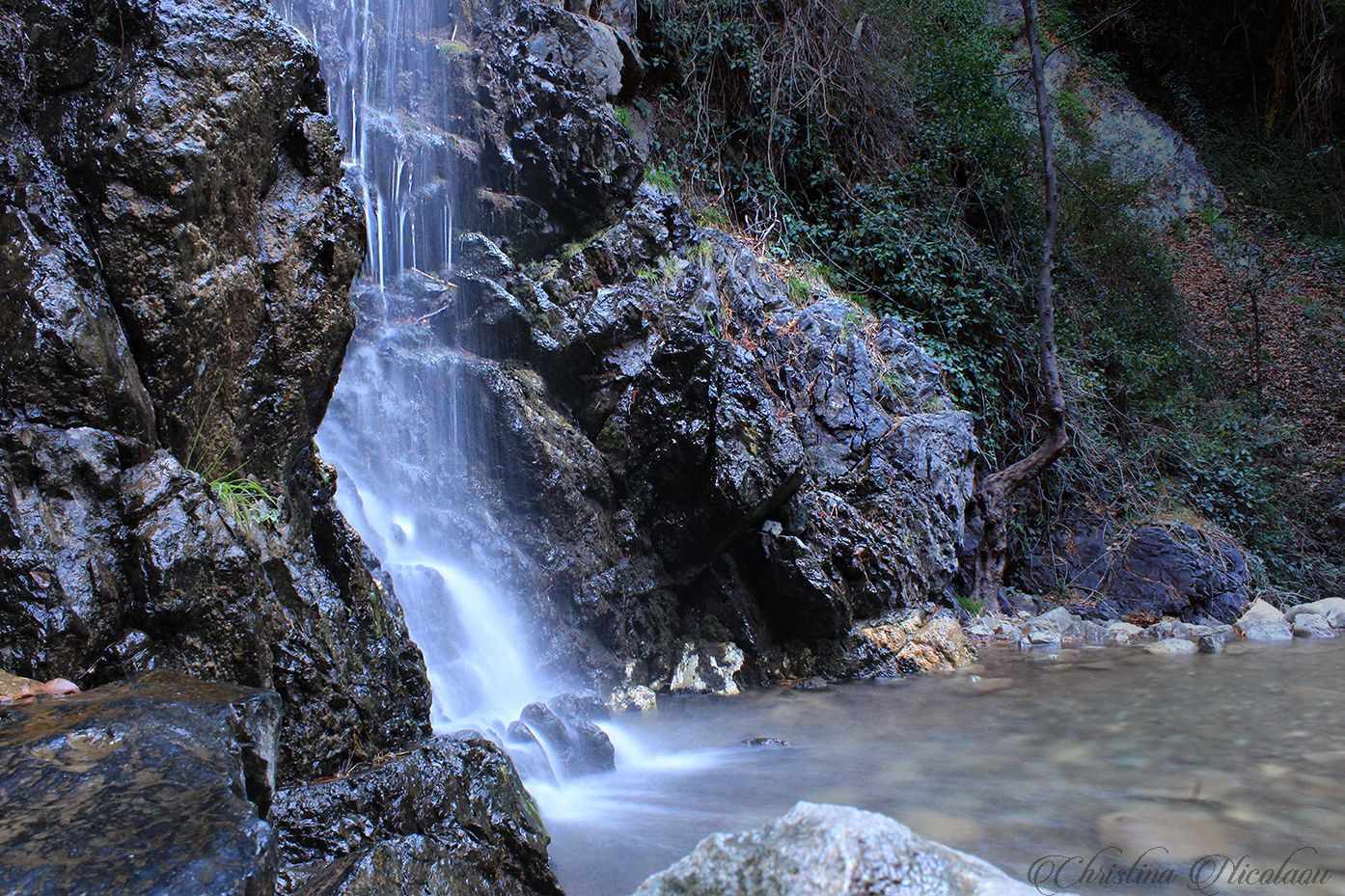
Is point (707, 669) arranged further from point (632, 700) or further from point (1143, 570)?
point (1143, 570)

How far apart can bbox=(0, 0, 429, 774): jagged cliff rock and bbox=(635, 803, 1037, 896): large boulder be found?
67.7 inches

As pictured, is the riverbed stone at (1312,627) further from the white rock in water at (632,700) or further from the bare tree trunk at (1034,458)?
the white rock in water at (632,700)

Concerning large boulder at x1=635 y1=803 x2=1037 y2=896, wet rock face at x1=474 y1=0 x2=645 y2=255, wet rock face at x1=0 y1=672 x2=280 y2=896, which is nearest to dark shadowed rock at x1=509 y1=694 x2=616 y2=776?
wet rock face at x1=0 y1=672 x2=280 y2=896

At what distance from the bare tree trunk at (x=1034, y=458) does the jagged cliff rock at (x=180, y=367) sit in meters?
6.56

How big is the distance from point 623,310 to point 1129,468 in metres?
7.01

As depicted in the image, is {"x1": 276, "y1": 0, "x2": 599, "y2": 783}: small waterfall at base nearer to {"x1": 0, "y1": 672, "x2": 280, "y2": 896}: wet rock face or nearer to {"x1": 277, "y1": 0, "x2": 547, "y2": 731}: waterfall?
{"x1": 277, "y1": 0, "x2": 547, "y2": 731}: waterfall

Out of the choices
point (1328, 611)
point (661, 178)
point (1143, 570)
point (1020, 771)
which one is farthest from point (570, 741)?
point (1328, 611)

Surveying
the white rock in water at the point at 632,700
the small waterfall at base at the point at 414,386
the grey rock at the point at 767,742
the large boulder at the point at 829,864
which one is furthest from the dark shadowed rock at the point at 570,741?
the large boulder at the point at 829,864

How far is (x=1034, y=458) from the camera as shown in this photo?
897 centimetres

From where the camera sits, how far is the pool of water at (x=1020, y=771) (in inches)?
118

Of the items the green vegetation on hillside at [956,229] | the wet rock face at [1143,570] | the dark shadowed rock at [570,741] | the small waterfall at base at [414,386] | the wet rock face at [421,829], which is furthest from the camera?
the green vegetation on hillside at [956,229]

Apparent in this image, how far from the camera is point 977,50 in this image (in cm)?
1131

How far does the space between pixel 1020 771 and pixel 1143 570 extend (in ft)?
20.2

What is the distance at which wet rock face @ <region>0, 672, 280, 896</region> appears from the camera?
136 centimetres
